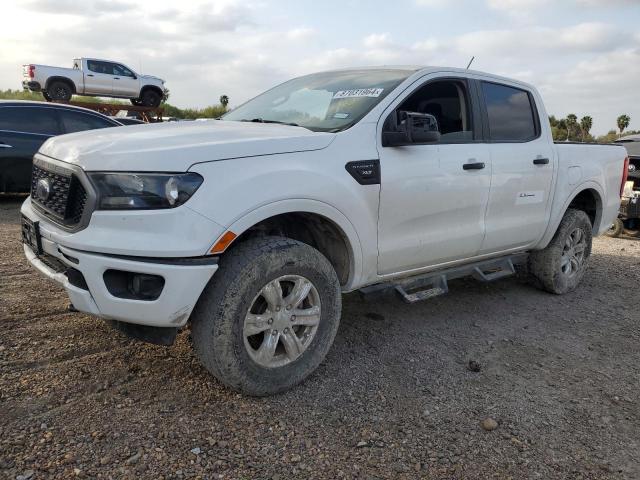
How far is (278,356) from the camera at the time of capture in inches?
121

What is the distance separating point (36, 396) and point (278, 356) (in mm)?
1256

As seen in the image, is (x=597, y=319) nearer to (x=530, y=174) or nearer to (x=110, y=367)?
(x=530, y=174)

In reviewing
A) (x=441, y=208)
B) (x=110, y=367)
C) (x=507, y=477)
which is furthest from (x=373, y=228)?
(x=110, y=367)

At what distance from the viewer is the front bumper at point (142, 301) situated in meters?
2.60

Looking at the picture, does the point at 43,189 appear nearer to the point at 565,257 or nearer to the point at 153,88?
the point at 565,257

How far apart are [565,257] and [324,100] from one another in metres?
3.02

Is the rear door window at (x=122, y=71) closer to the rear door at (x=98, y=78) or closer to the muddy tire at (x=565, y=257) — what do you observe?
the rear door at (x=98, y=78)

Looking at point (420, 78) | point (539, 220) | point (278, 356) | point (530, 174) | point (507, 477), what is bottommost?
point (507, 477)

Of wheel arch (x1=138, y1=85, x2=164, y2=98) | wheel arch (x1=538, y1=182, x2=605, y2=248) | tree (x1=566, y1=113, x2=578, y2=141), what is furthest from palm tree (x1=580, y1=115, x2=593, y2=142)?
wheel arch (x1=538, y1=182, x2=605, y2=248)

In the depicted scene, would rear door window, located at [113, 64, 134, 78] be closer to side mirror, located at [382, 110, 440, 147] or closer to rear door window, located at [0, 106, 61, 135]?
rear door window, located at [0, 106, 61, 135]

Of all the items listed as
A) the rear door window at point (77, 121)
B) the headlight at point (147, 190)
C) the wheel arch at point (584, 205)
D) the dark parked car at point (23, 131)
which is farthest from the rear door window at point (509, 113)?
the dark parked car at point (23, 131)

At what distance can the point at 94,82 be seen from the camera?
18.7 m

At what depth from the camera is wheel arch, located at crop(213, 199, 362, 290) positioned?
9.94 feet

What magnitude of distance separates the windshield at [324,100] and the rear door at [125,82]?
1646 centimetres
